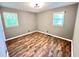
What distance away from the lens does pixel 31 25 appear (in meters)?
1.25

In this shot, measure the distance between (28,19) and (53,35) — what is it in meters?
0.55

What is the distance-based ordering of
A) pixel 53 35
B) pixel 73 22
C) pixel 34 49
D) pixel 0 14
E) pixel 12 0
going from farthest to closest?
1. pixel 34 49
2. pixel 53 35
3. pixel 73 22
4. pixel 0 14
5. pixel 12 0

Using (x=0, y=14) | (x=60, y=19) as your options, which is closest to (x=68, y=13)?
(x=60, y=19)

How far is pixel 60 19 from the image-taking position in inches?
39.9

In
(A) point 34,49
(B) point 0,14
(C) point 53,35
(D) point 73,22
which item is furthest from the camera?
(A) point 34,49

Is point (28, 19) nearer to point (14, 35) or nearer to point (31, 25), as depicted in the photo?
point (31, 25)

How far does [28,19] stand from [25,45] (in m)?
0.81

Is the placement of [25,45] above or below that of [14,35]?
below

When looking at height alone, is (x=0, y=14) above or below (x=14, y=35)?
above

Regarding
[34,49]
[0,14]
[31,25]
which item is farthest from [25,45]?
[0,14]

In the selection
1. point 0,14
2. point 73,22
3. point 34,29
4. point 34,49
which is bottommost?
point 34,49

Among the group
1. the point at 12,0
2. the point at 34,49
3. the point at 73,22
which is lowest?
the point at 34,49

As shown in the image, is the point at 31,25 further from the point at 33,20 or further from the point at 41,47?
the point at 41,47

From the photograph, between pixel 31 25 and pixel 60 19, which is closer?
pixel 60 19
